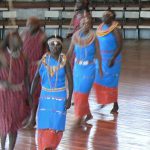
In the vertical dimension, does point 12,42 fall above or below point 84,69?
above

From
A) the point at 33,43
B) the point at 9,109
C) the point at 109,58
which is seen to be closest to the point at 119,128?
the point at 109,58

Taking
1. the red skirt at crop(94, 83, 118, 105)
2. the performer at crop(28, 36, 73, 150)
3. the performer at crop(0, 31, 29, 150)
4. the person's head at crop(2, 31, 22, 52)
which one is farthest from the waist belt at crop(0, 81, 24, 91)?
the red skirt at crop(94, 83, 118, 105)

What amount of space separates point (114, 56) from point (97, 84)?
0.54 metres

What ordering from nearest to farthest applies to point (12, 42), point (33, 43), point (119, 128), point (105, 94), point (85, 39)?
point (12, 42)
point (33, 43)
point (85, 39)
point (119, 128)
point (105, 94)

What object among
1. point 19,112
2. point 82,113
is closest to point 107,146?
point 82,113

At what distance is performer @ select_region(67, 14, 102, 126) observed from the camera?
234 inches

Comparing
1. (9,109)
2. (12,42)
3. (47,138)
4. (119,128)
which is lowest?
(119,128)

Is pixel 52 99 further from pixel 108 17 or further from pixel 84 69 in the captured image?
pixel 108 17

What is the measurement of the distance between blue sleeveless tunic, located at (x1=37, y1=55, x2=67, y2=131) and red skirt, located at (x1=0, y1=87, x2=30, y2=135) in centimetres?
22

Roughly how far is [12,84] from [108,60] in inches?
99.3

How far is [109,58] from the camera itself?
686 centimetres

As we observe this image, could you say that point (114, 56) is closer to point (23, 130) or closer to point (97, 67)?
point (97, 67)

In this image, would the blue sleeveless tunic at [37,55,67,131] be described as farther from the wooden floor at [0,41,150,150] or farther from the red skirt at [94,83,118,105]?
the red skirt at [94,83,118,105]

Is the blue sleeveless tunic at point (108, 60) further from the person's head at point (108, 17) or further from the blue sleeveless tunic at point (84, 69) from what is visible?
the blue sleeveless tunic at point (84, 69)
